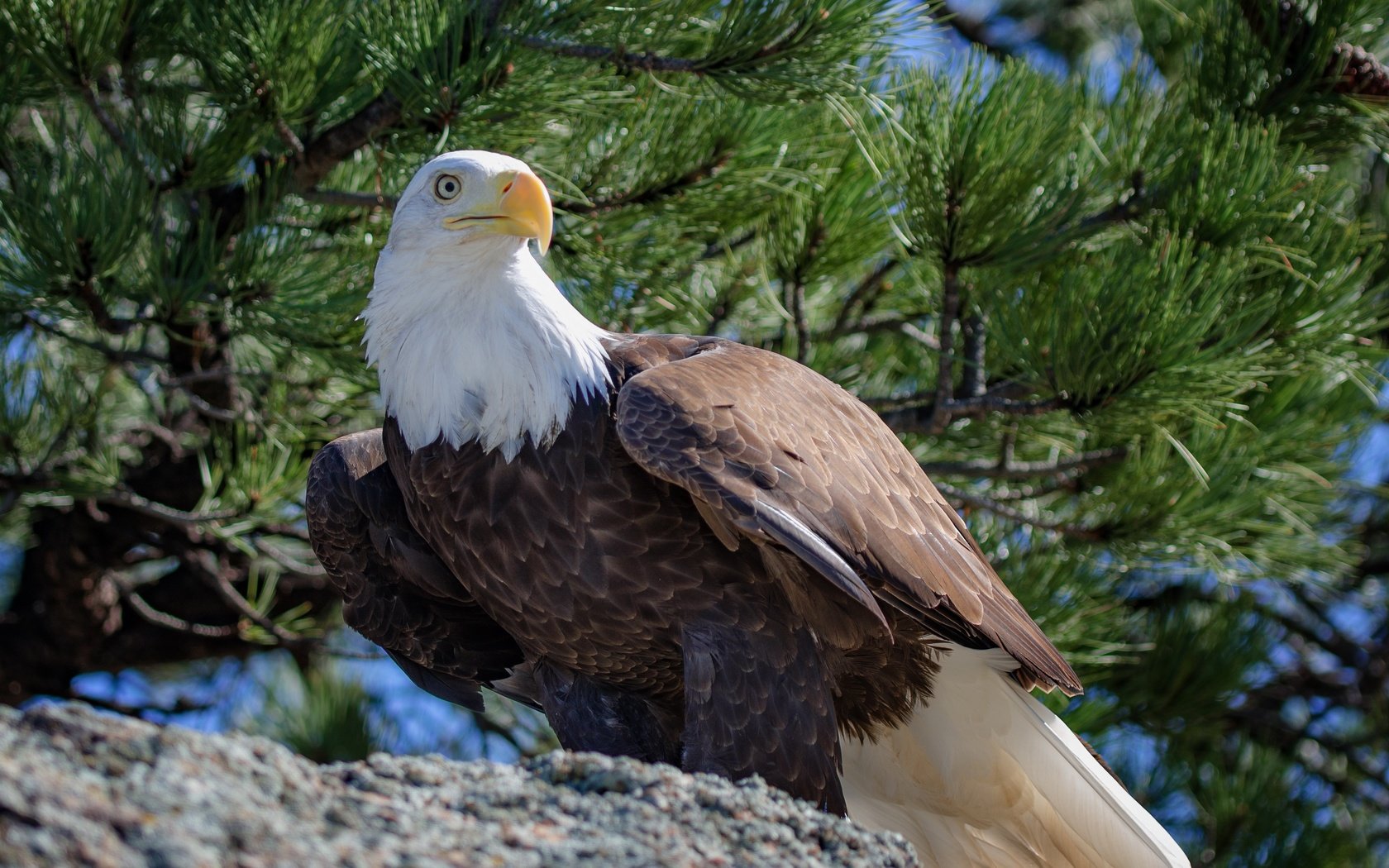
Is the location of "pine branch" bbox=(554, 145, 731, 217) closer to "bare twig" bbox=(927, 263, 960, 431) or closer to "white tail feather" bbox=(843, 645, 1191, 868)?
"bare twig" bbox=(927, 263, 960, 431)

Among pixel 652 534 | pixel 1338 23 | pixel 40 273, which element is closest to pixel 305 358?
pixel 40 273

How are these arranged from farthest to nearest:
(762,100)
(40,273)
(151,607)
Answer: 1. (151,607)
2. (762,100)
3. (40,273)

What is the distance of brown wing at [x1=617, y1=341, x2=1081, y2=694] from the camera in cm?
233

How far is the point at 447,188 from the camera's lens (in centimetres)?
258

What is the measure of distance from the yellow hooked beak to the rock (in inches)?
→ 38.5

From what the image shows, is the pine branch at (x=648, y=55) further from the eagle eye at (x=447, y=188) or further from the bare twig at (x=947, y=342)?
the bare twig at (x=947, y=342)

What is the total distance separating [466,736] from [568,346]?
2.65 meters

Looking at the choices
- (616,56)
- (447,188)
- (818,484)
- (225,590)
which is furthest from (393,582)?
(616,56)

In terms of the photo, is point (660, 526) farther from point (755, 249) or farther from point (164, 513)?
point (164, 513)

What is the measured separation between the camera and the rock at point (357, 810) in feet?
4.68

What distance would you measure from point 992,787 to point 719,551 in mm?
890

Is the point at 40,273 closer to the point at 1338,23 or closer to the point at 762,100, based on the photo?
the point at 762,100

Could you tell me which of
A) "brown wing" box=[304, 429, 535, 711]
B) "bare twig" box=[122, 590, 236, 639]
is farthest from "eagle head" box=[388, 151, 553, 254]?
"bare twig" box=[122, 590, 236, 639]

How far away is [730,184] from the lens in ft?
10.4
